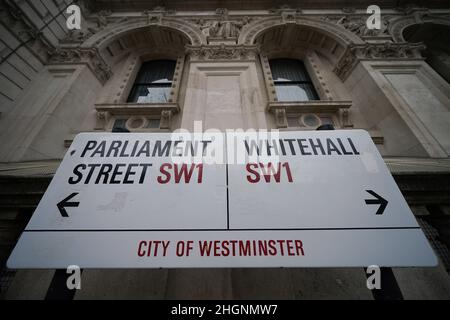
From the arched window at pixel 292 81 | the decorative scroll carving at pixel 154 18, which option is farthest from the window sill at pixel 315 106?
the decorative scroll carving at pixel 154 18

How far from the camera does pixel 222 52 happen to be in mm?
5492

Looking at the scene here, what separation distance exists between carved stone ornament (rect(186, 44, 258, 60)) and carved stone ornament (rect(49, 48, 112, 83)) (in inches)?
116

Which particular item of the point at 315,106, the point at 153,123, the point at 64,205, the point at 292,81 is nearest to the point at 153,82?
the point at 153,123

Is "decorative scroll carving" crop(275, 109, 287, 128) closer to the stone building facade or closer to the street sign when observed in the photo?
the stone building facade

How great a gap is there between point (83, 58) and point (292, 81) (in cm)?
683

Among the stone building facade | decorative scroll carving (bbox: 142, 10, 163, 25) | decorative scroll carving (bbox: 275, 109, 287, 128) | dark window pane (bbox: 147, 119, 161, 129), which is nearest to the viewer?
the stone building facade

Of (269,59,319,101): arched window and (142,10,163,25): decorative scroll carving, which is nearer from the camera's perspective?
(269,59,319,101): arched window

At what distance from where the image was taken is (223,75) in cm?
500

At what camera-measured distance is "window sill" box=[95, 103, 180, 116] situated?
483cm

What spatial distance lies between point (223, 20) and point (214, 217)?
778 centimetres

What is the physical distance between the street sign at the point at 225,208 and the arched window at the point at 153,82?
14.1ft

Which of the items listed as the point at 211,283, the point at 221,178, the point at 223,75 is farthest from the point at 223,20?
the point at 211,283

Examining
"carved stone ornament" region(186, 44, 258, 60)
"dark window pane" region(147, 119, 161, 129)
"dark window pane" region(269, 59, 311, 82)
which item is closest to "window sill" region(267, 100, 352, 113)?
"carved stone ornament" region(186, 44, 258, 60)

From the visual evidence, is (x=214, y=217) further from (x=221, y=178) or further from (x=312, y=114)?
A: (x=312, y=114)
